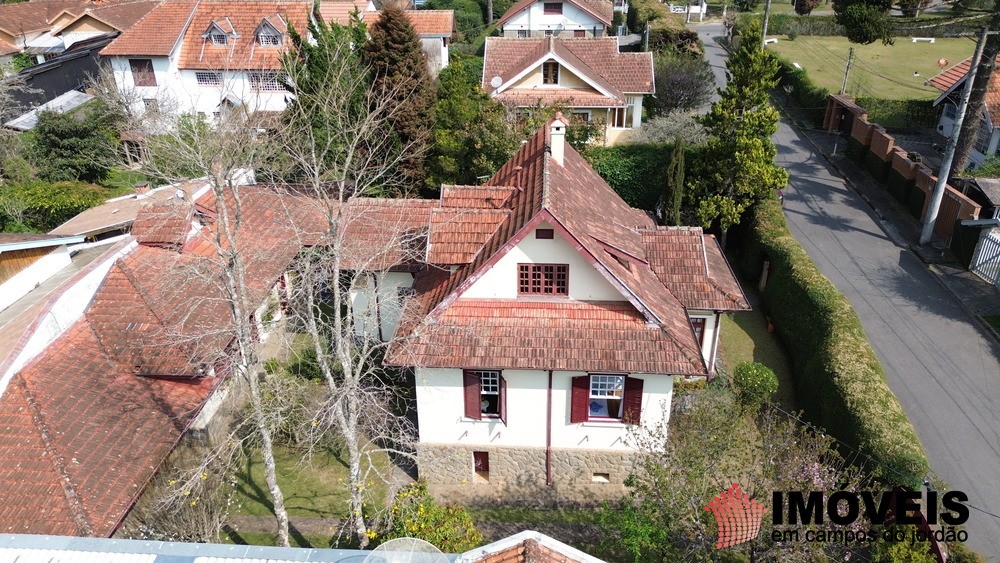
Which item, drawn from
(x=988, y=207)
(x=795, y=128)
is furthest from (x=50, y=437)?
(x=795, y=128)

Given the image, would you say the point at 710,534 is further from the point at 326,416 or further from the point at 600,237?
the point at 326,416

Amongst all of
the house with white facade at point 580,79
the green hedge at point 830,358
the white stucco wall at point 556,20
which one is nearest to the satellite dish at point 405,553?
the green hedge at point 830,358

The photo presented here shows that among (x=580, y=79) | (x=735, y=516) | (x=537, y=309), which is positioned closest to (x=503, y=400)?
(x=537, y=309)

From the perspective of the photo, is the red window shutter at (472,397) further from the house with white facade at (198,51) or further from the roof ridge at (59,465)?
the house with white facade at (198,51)

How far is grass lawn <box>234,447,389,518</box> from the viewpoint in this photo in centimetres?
2086

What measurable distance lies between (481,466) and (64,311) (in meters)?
14.1

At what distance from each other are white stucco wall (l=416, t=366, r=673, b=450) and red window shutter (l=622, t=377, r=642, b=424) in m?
0.18

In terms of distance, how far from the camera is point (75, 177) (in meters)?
40.4

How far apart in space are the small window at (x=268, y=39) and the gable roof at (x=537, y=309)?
31.8 m

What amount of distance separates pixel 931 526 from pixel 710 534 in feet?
18.8

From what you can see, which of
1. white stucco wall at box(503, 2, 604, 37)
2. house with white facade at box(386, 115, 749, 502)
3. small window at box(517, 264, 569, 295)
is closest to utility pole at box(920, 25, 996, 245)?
house with white facade at box(386, 115, 749, 502)

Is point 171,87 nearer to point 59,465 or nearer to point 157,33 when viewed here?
point 157,33

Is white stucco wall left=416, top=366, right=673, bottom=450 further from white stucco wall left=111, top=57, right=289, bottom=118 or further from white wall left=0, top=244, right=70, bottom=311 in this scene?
white stucco wall left=111, top=57, right=289, bottom=118

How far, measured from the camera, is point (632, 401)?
20062mm
